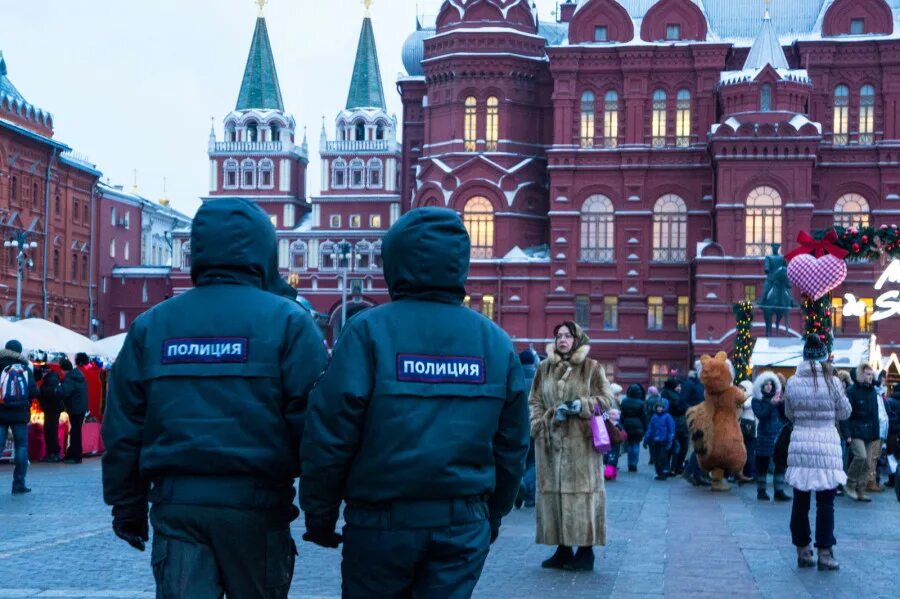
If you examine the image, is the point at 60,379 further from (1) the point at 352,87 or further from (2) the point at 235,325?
(1) the point at 352,87

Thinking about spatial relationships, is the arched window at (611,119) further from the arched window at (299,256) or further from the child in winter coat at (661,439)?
the child in winter coat at (661,439)

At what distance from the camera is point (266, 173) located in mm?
85562

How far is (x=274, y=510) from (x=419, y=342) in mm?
888

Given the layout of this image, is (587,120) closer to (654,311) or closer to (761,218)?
(654,311)

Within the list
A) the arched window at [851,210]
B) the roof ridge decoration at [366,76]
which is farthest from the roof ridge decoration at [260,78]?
the arched window at [851,210]

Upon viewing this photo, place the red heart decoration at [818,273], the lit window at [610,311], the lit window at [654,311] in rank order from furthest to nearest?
1. the lit window at [610,311]
2. the lit window at [654,311]
3. the red heart decoration at [818,273]

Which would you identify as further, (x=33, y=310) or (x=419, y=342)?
(x=33, y=310)

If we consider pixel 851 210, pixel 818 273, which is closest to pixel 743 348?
pixel 818 273

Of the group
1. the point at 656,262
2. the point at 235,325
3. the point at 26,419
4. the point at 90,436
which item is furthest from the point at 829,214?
the point at 235,325

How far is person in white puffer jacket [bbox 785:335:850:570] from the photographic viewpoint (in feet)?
36.8

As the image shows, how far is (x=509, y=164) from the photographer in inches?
2559

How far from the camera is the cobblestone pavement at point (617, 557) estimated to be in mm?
9914

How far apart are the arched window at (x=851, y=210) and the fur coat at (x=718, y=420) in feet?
146

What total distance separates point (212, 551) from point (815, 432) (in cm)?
706
